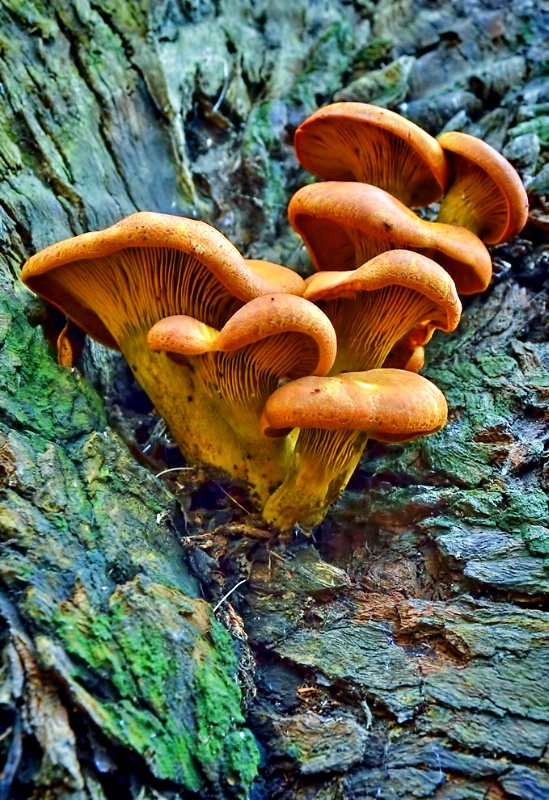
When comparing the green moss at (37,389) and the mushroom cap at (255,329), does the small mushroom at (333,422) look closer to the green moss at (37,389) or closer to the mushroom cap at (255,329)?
the mushroom cap at (255,329)

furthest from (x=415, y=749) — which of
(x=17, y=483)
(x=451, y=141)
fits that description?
(x=451, y=141)

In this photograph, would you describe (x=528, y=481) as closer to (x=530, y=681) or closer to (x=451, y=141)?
(x=530, y=681)

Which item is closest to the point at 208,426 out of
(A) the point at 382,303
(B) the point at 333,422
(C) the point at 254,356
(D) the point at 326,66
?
(C) the point at 254,356

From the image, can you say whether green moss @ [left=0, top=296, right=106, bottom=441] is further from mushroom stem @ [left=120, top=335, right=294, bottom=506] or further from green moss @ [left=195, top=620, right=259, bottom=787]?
green moss @ [left=195, top=620, right=259, bottom=787]

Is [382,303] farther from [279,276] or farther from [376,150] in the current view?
[376,150]

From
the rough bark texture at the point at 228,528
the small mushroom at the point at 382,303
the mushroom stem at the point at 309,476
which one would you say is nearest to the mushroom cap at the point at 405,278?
the small mushroom at the point at 382,303
